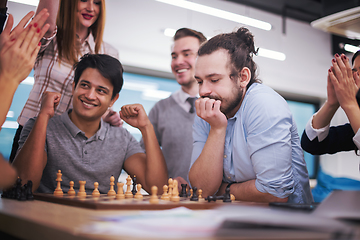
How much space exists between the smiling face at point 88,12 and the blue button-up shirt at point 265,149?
4.13ft

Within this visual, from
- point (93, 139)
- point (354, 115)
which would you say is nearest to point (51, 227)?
point (93, 139)

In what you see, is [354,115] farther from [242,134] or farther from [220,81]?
[220,81]

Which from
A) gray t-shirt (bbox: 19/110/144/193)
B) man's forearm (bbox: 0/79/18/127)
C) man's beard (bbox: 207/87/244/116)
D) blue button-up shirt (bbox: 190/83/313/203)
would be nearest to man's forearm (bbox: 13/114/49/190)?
gray t-shirt (bbox: 19/110/144/193)

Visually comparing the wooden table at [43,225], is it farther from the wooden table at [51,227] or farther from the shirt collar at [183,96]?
the shirt collar at [183,96]

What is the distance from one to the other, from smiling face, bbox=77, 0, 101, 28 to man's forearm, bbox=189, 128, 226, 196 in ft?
4.26

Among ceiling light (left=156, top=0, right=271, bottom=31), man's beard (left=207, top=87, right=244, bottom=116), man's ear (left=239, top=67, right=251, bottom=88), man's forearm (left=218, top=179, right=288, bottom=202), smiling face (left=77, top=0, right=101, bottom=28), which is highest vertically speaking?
ceiling light (left=156, top=0, right=271, bottom=31)

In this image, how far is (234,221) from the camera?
0.63m

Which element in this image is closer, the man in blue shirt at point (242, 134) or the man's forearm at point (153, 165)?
the man in blue shirt at point (242, 134)

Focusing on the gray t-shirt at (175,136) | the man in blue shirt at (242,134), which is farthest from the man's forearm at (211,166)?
the gray t-shirt at (175,136)

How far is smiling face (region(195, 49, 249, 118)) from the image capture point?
1.63m

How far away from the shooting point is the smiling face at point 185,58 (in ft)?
8.40

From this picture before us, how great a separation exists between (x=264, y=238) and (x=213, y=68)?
1.19 metres

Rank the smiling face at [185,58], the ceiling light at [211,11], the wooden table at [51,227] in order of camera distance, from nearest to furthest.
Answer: the wooden table at [51,227], the smiling face at [185,58], the ceiling light at [211,11]

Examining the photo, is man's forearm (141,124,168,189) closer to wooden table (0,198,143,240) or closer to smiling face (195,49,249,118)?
smiling face (195,49,249,118)
